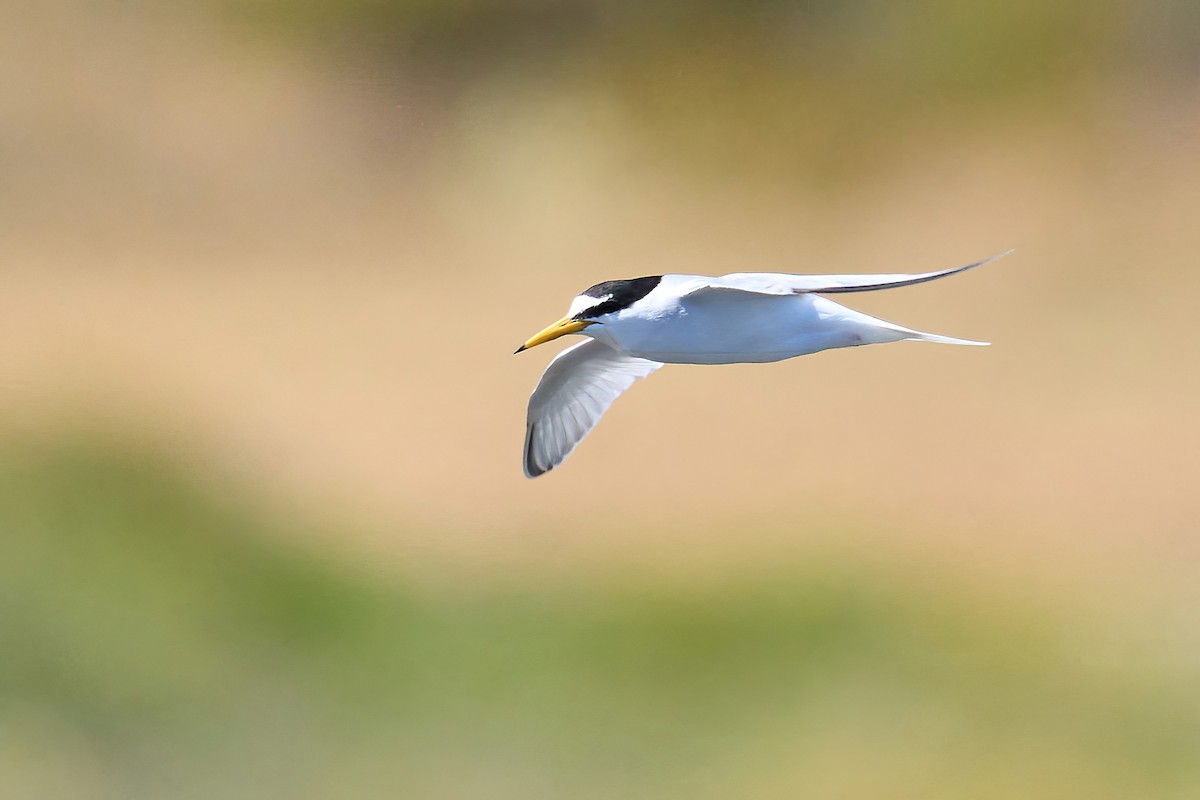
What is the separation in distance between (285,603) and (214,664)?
0.68 meters

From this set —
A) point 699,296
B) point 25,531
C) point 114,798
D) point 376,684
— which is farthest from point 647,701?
point 699,296

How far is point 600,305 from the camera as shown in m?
2.74

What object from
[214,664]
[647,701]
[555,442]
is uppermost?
[555,442]

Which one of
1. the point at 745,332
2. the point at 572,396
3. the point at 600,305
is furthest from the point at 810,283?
the point at 572,396

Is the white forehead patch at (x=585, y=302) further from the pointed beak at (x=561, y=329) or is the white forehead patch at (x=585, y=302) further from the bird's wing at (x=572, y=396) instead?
the bird's wing at (x=572, y=396)

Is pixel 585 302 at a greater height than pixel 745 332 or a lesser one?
greater

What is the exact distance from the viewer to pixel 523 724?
10.0m

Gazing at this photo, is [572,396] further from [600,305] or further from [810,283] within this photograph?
[810,283]

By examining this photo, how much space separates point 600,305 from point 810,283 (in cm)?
38

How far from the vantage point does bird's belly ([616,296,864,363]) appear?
266 centimetres

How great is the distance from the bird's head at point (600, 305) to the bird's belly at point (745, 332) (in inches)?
2.6

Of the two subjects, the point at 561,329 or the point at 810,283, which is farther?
the point at 561,329

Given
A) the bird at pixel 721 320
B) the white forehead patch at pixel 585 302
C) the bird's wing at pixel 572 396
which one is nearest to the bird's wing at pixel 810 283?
the bird at pixel 721 320

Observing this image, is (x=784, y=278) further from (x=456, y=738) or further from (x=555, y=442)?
(x=456, y=738)
